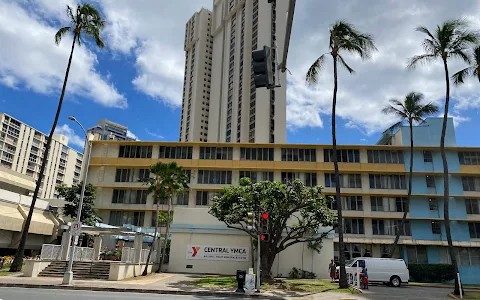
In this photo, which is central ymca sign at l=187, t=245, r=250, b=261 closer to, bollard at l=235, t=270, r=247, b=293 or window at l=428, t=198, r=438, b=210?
bollard at l=235, t=270, r=247, b=293

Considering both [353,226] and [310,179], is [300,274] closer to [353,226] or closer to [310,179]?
[353,226]

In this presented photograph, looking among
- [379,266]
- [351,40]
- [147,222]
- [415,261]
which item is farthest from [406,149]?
[147,222]

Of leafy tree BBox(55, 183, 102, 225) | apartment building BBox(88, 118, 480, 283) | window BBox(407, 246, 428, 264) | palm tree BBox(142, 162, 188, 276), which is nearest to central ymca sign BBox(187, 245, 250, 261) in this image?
palm tree BBox(142, 162, 188, 276)

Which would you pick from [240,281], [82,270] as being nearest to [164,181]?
[82,270]

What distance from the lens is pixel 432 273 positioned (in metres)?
37.3

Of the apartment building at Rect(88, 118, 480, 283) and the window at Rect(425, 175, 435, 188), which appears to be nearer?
the apartment building at Rect(88, 118, 480, 283)

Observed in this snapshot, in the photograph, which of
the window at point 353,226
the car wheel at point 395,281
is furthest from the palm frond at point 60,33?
the window at point 353,226

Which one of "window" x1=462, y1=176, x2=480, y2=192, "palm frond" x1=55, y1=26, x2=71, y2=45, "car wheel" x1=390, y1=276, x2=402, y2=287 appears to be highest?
"palm frond" x1=55, y1=26, x2=71, y2=45

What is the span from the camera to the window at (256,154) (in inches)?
1882

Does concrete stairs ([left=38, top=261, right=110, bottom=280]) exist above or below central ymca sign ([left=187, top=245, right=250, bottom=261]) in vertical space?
below

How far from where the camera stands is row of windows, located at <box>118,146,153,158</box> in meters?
48.6

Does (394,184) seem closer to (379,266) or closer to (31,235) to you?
(379,266)

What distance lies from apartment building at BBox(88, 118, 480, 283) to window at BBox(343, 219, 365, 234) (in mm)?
120

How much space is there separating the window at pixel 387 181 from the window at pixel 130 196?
2923cm
